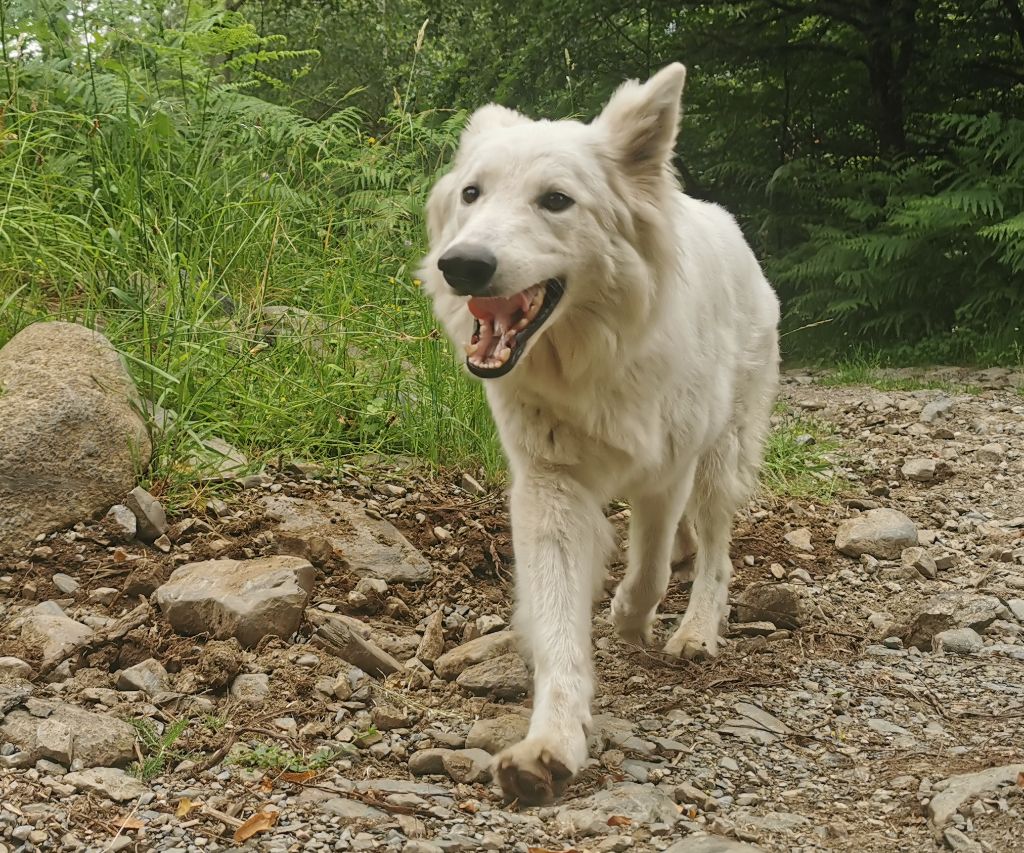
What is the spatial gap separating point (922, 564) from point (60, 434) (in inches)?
132

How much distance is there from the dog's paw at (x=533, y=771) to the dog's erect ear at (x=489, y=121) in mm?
1882

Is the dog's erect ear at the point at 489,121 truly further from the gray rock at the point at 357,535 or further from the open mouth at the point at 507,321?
the gray rock at the point at 357,535

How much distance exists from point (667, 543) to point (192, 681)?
1.52 meters

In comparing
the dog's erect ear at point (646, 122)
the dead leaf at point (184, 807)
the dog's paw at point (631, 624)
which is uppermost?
the dog's erect ear at point (646, 122)

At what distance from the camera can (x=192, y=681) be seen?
9.55 feet

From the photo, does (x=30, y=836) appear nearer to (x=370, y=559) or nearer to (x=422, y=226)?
(x=370, y=559)

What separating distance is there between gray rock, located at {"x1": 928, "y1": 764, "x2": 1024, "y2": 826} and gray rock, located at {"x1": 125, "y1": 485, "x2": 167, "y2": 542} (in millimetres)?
2574

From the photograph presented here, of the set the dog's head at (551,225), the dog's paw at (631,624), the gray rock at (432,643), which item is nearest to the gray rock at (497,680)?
the gray rock at (432,643)

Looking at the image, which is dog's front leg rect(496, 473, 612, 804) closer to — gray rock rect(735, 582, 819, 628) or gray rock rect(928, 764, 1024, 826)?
gray rock rect(928, 764, 1024, 826)

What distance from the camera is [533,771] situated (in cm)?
239

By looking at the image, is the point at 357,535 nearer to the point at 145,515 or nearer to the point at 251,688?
the point at 145,515

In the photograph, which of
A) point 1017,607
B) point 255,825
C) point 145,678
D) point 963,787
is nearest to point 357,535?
point 145,678

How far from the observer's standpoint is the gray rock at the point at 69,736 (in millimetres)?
2410

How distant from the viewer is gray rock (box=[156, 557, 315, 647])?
3121 millimetres
